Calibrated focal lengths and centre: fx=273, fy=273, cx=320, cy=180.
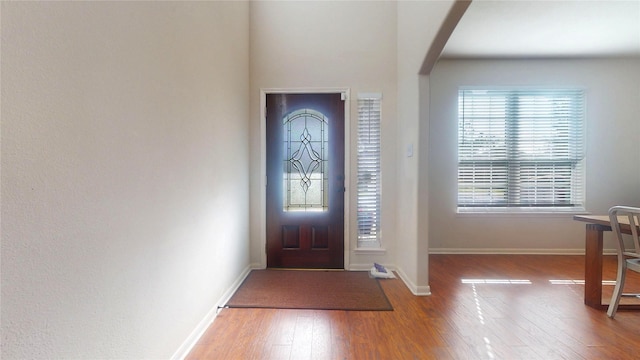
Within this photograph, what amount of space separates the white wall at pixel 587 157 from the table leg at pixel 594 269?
1582mm

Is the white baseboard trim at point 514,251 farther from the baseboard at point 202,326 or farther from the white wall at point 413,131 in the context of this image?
the baseboard at point 202,326

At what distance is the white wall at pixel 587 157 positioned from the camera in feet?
13.0

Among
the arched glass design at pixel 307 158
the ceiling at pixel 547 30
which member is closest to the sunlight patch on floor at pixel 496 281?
the arched glass design at pixel 307 158

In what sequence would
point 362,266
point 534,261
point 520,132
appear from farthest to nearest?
point 520,132 → point 534,261 → point 362,266

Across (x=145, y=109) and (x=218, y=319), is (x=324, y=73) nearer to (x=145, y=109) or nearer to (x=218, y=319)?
(x=145, y=109)

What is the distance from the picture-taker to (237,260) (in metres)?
2.85

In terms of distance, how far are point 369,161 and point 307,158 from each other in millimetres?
759

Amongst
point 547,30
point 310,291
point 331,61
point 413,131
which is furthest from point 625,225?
point 331,61

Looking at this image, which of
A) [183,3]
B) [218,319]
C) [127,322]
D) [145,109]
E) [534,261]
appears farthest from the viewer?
[534,261]

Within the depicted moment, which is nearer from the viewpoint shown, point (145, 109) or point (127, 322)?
point (127, 322)

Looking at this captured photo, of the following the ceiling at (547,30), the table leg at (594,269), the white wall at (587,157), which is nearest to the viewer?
the table leg at (594,269)

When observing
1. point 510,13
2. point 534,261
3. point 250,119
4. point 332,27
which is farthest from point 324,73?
point 534,261

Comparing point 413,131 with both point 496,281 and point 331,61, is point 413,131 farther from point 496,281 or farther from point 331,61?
point 496,281

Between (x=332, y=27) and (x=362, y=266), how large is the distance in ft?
9.62
